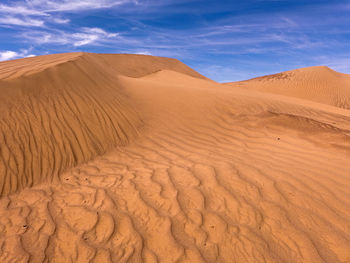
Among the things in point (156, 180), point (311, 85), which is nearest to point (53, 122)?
point (156, 180)

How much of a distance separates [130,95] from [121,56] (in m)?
19.9

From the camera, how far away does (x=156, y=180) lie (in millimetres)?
3410

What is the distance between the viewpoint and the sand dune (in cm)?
2288

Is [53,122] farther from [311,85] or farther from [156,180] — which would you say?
[311,85]

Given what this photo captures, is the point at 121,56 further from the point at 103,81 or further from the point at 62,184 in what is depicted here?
the point at 62,184

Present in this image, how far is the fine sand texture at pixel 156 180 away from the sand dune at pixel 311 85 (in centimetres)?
1862

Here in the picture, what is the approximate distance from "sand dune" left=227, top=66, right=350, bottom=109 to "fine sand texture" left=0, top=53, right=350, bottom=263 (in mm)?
18620

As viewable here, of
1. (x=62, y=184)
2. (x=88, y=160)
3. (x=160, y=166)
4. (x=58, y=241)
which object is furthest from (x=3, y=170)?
(x=160, y=166)

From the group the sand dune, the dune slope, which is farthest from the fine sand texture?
the sand dune

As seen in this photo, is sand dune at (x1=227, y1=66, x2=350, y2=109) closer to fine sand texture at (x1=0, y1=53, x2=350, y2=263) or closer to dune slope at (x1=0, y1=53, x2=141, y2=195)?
fine sand texture at (x1=0, y1=53, x2=350, y2=263)

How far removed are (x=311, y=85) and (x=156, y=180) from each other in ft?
88.6

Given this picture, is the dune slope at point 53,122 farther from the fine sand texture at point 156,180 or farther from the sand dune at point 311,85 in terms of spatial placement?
the sand dune at point 311,85

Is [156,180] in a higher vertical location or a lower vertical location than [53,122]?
lower

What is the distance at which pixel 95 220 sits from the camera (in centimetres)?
270
